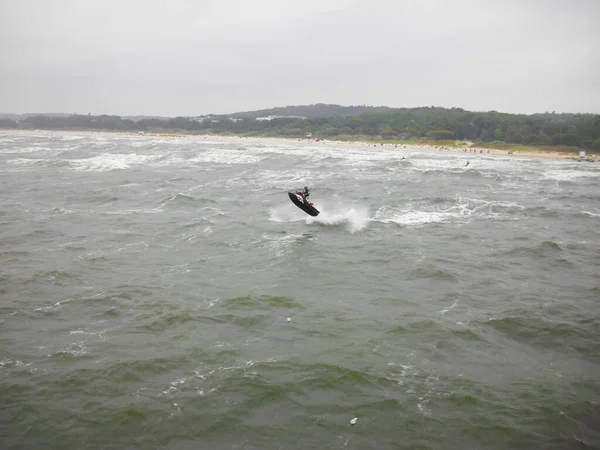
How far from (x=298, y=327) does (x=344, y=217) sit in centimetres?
1771

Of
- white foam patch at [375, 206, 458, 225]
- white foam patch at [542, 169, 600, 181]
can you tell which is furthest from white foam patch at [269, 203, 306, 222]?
white foam patch at [542, 169, 600, 181]

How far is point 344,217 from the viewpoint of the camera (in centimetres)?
3412

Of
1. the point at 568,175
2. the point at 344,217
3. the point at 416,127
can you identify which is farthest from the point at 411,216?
the point at 416,127

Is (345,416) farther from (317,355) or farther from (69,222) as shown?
(69,222)

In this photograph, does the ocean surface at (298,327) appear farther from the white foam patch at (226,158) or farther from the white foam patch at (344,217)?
the white foam patch at (226,158)

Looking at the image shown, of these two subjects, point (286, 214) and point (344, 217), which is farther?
point (286, 214)

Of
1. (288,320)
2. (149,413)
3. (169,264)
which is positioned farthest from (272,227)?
(149,413)

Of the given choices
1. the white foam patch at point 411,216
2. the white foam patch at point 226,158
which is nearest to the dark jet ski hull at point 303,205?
the white foam patch at point 411,216

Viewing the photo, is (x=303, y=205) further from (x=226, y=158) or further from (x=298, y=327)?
(x=226, y=158)

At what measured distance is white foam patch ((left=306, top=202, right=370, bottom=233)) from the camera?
3262 centimetres

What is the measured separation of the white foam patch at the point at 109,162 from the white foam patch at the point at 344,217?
126ft

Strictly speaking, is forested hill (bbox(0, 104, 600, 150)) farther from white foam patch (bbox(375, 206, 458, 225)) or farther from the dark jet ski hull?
the dark jet ski hull

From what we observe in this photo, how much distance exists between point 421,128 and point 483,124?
16400 millimetres

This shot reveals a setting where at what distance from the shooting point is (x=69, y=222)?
3216 centimetres
